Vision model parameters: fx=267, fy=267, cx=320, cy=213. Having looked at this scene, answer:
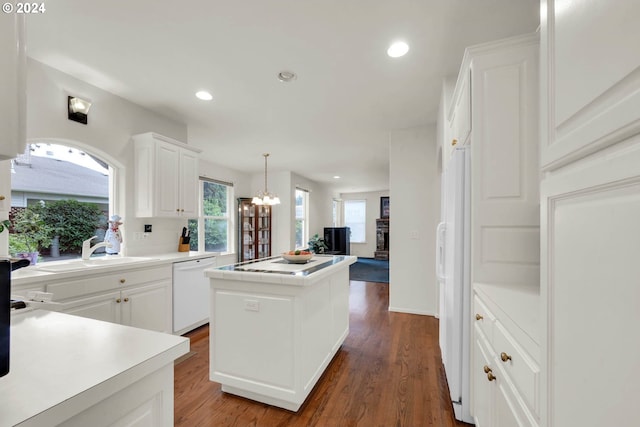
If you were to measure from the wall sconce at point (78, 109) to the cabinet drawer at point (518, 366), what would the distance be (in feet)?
11.8

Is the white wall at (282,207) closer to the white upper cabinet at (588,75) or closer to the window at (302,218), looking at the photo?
the window at (302,218)

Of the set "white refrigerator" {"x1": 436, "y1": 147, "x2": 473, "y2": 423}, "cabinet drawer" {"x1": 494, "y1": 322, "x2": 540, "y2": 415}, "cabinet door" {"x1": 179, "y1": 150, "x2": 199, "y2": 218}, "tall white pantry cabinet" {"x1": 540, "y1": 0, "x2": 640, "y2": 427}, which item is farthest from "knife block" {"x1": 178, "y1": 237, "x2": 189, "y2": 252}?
"tall white pantry cabinet" {"x1": 540, "y1": 0, "x2": 640, "y2": 427}

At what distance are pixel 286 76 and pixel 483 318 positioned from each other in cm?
237

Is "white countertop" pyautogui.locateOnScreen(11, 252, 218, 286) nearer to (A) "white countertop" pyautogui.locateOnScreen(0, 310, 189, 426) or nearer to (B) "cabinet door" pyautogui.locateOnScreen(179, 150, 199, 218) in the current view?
(B) "cabinet door" pyautogui.locateOnScreen(179, 150, 199, 218)

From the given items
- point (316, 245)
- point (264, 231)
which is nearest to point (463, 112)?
point (264, 231)

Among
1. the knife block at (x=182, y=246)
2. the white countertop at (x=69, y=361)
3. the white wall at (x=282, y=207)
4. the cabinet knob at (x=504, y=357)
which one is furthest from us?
the white wall at (x=282, y=207)

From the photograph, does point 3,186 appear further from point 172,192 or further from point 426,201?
point 426,201

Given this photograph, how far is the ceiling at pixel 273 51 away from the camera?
5.55 feet

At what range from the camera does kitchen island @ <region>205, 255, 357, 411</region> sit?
1.77 metres

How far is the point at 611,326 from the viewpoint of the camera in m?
0.42

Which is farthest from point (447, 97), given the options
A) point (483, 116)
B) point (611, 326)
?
point (611, 326)

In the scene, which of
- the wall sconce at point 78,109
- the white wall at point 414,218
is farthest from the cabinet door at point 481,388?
the wall sconce at point 78,109

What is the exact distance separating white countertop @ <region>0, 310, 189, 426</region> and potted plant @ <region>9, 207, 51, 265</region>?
5.92 ft

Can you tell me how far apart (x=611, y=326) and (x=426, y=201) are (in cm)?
343
